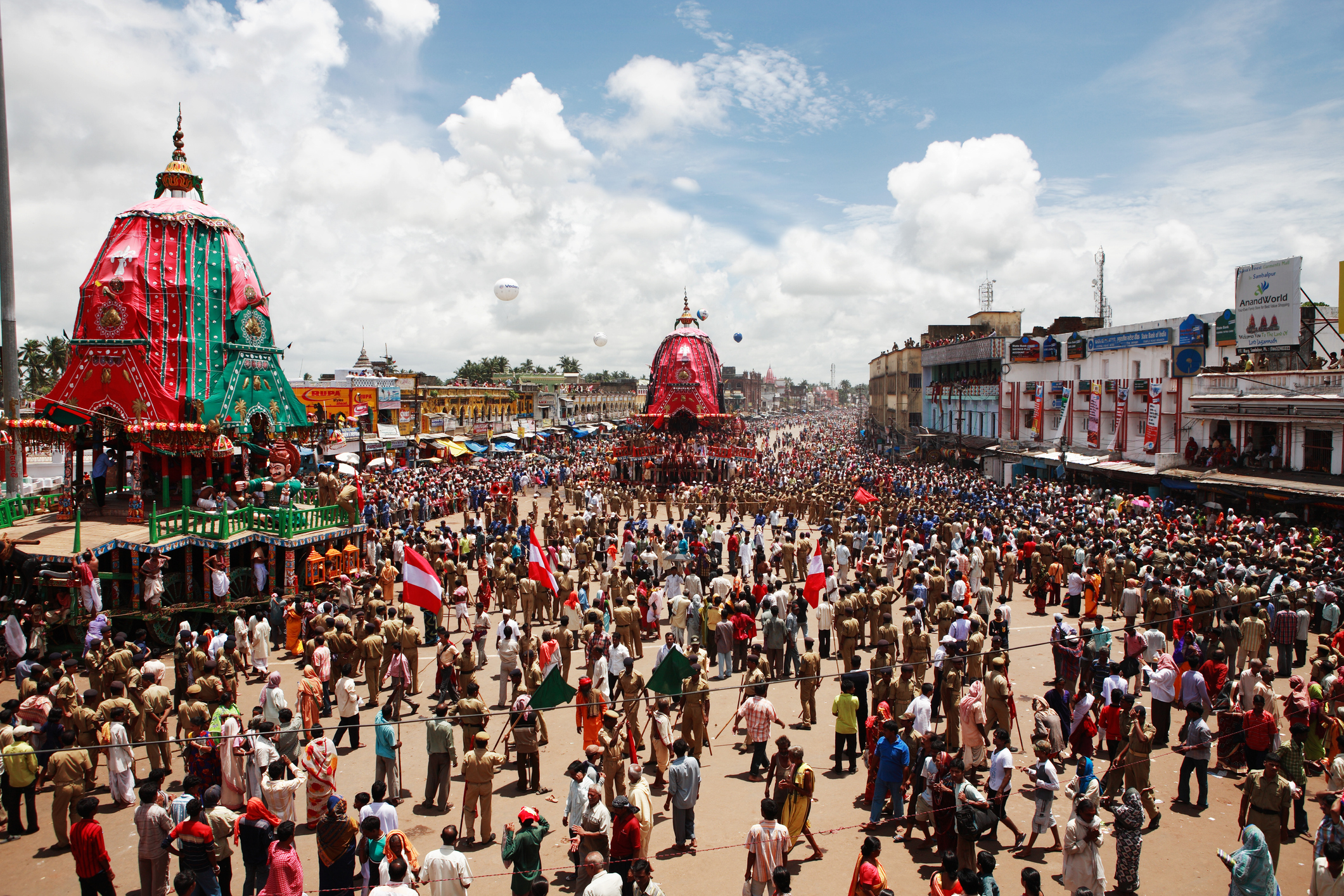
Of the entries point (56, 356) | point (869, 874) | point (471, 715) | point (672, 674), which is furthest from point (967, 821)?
point (56, 356)

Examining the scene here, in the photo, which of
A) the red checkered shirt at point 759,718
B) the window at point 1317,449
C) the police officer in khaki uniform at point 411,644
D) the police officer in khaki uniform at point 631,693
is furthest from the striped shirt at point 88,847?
the window at point 1317,449

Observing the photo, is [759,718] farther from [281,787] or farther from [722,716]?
[281,787]

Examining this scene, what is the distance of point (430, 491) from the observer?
2853cm

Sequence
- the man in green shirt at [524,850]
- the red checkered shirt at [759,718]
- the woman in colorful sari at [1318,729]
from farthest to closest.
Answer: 1. the red checkered shirt at [759,718]
2. the woman in colorful sari at [1318,729]
3. the man in green shirt at [524,850]

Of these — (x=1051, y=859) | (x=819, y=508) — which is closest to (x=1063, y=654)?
(x=1051, y=859)

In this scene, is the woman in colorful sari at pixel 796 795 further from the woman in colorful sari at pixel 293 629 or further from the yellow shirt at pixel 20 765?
the woman in colorful sari at pixel 293 629

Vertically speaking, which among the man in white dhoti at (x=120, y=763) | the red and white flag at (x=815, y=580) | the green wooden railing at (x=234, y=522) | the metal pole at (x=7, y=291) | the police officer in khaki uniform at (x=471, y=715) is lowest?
the man in white dhoti at (x=120, y=763)

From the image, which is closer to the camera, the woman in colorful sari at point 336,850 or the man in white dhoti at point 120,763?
the woman in colorful sari at point 336,850

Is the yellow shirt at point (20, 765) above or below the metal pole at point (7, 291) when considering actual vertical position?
below

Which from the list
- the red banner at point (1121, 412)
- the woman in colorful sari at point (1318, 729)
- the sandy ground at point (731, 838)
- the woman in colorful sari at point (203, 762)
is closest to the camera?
the sandy ground at point (731, 838)

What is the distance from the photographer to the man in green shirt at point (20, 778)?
769cm

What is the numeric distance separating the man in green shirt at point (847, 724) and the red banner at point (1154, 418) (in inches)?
1016

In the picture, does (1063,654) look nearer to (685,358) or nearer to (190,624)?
(190,624)

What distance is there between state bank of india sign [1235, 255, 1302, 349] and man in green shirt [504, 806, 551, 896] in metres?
29.2
